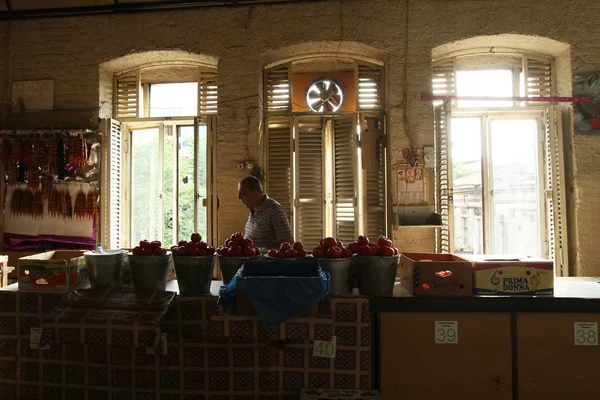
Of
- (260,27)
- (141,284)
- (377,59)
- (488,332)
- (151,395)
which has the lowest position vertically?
(151,395)

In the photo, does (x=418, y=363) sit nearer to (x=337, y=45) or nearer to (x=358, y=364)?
(x=358, y=364)

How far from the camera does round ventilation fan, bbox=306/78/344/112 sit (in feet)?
18.0

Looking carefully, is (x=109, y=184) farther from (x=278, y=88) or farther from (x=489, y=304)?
(x=489, y=304)

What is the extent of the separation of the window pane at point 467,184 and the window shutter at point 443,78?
384 millimetres

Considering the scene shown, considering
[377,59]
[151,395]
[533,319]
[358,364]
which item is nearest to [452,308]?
[533,319]

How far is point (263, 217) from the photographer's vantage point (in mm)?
3977

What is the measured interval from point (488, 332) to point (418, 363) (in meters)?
0.43

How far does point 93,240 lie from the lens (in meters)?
5.52

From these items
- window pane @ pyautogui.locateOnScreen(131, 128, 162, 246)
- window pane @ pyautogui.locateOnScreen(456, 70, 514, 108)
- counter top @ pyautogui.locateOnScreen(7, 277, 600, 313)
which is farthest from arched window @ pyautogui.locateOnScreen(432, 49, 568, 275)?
window pane @ pyautogui.locateOnScreen(131, 128, 162, 246)

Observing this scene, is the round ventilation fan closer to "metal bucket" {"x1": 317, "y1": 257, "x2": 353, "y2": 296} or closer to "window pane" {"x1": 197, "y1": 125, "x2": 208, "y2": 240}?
"window pane" {"x1": 197, "y1": 125, "x2": 208, "y2": 240}

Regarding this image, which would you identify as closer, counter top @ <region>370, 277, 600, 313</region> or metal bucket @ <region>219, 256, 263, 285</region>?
counter top @ <region>370, 277, 600, 313</region>

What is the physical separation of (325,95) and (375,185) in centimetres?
129

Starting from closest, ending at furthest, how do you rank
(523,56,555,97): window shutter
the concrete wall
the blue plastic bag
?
the blue plastic bag
the concrete wall
(523,56,555,97): window shutter

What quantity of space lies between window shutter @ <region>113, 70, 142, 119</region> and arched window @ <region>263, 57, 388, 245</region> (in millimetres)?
1768
